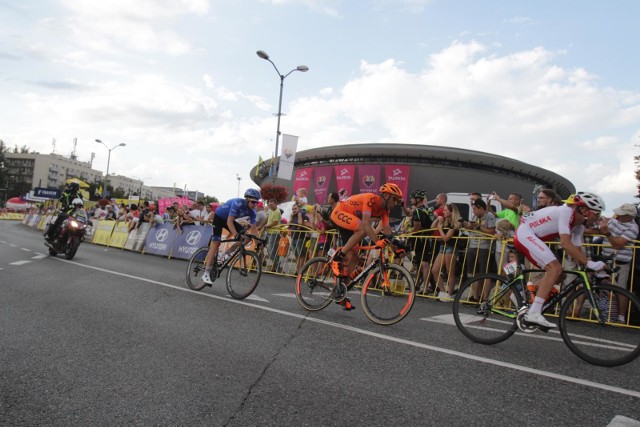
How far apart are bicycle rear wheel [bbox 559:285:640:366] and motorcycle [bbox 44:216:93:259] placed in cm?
1145

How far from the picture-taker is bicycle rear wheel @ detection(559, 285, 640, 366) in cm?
407

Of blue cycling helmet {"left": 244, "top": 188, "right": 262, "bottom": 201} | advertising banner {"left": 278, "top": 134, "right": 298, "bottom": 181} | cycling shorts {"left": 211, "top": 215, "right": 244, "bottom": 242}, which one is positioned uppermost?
advertising banner {"left": 278, "top": 134, "right": 298, "bottom": 181}

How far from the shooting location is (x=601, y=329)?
14.6 feet

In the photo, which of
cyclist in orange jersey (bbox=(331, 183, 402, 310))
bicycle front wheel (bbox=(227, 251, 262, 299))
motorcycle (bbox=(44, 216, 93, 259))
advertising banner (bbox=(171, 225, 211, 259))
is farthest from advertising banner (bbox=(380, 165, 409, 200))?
cyclist in orange jersey (bbox=(331, 183, 402, 310))

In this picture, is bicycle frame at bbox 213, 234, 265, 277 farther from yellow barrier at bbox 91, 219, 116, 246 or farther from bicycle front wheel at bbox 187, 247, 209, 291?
yellow barrier at bbox 91, 219, 116, 246

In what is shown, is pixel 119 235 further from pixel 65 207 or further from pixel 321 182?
pixel 321 182

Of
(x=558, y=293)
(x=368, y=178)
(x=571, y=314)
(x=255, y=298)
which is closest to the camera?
(x=571, y=314)

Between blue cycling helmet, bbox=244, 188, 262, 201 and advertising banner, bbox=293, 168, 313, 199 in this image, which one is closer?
blue cycling helmet, bbox=244, 188, 262, 201

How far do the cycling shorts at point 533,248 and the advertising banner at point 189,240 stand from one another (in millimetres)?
10702

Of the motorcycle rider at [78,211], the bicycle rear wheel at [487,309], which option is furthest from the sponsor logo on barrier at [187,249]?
the bicycle rear wheel at [487,309]

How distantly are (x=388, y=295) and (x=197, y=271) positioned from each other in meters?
3.76

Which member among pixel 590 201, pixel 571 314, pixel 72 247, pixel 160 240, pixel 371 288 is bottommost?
pixel 72 247

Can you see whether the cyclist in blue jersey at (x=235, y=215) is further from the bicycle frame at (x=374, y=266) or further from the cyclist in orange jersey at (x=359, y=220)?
the bicycle frame at (x=374, y=266)

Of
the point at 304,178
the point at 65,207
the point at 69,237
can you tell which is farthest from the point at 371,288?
the point at 304,178
